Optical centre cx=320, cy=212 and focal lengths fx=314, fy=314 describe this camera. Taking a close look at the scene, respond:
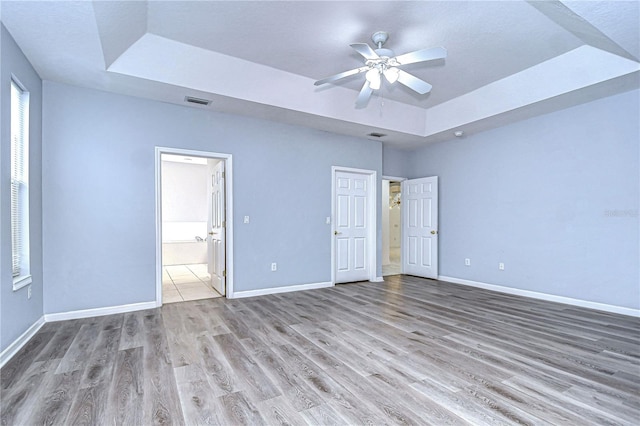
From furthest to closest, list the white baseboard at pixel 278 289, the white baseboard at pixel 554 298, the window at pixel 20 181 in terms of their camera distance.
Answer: the white baseboard at pixel 278 289
the white baseboard at pixel 554 298
the window at pixel 20 181

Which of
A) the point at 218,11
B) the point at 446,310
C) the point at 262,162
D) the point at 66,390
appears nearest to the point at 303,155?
the point at 262,162

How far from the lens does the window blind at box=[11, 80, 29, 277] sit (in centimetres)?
296

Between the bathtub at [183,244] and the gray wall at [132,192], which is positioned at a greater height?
the gray wall at [132,192]

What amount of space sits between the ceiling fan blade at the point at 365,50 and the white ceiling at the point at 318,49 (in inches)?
15.8

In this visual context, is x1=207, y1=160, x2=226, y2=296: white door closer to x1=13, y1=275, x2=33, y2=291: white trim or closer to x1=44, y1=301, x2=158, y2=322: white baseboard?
x1=44, y1=301, x2=158, y2=322: white baseboard

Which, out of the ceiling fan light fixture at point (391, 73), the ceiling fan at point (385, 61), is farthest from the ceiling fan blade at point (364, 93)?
the ceiling fan light fixture at point (391, 73)

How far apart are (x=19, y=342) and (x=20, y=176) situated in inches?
61.6

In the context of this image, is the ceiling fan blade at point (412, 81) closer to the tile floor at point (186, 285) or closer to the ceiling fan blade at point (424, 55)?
the ceiling fan blade at point (424, 55)

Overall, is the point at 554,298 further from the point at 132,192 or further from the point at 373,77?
the point at 132,192

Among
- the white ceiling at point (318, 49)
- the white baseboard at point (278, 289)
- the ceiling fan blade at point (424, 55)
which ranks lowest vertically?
the white baseboard at point (278, 289)

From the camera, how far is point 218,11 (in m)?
2.98

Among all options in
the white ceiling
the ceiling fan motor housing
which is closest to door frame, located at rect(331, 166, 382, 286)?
the white ceiling

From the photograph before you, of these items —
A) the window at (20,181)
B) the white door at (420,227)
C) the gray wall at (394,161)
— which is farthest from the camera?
the gray wall at (394,161)

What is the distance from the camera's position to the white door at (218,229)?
4832mm
